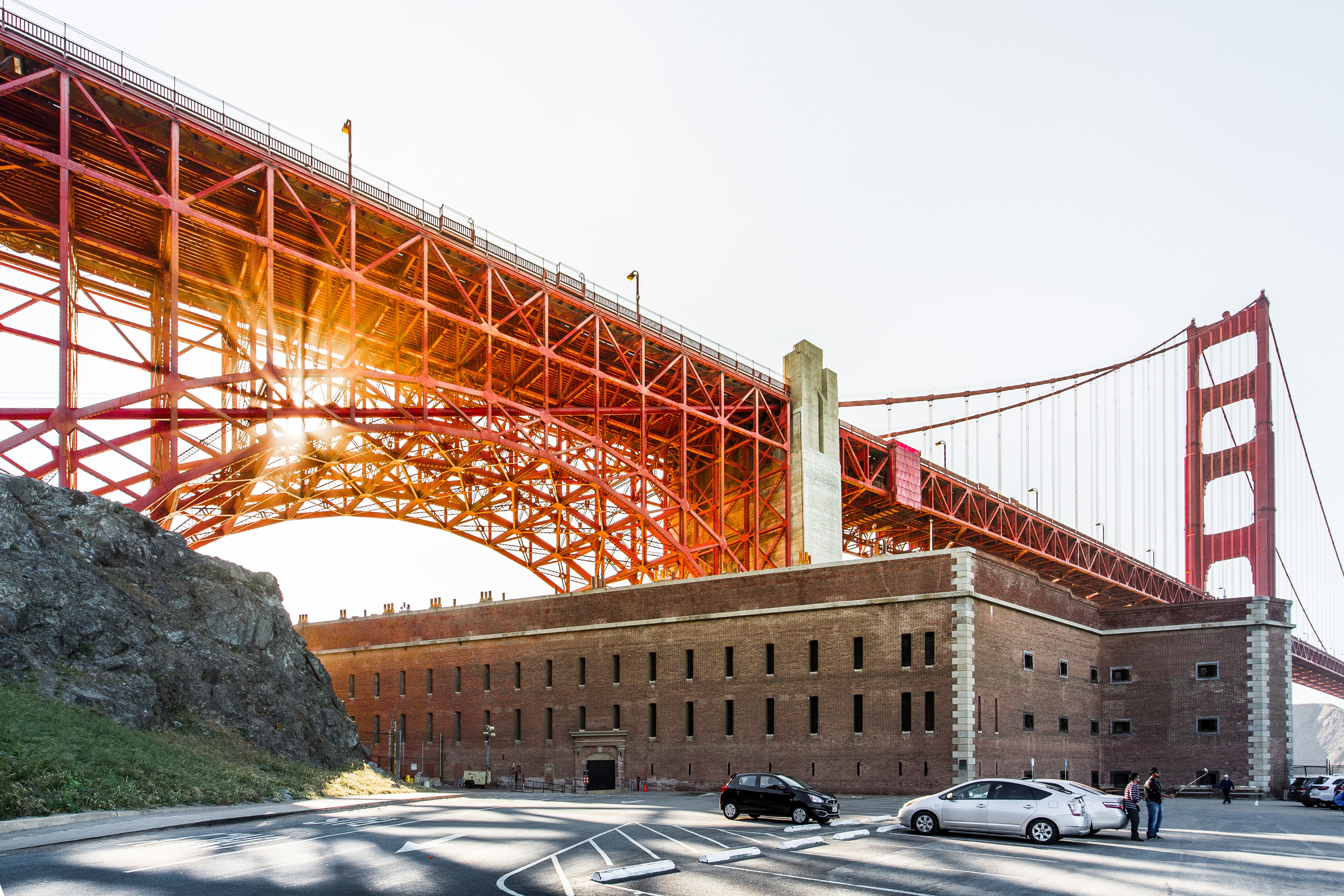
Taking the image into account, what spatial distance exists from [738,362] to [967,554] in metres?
27.6

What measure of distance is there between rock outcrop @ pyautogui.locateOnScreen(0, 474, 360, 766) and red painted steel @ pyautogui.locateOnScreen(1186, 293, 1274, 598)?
79412mm

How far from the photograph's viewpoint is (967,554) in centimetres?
3978

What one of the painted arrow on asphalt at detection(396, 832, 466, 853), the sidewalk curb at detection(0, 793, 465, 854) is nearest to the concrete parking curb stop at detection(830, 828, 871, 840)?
the painted arrow on asphalt at detection(396, 832, 466, 853)

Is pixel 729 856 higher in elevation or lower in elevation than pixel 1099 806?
higher

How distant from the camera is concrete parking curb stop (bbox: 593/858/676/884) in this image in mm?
16453

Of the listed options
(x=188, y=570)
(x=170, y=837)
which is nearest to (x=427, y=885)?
(x=170, y=837)

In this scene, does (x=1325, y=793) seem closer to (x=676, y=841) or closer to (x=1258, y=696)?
(x=1258, y=696)

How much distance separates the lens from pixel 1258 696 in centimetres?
4653

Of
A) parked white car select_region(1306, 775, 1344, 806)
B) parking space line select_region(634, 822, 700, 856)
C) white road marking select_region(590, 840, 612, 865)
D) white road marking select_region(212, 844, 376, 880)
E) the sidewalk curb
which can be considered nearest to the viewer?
white road marking select_region(212, 844, 376, 880)

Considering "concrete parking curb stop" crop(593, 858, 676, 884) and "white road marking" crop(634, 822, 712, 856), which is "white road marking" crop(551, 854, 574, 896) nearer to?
"concrete parking curb stop" crop(593, 858, 676, 884)

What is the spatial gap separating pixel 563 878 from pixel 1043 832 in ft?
40.1

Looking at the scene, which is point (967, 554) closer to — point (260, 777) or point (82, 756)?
point (260, 777)

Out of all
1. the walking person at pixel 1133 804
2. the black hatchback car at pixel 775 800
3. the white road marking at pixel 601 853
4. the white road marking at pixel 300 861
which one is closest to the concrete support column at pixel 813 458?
the black hatchback car at pixel 775 800

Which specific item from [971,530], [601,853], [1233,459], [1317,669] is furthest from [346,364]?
[1317,669]
